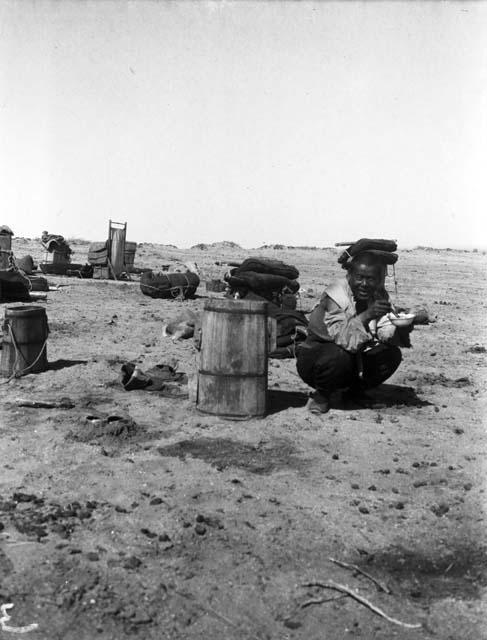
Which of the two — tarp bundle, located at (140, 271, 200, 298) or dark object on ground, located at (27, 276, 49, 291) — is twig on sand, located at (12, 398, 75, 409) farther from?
dark object on ground, located at (27, 276, 49, 291)

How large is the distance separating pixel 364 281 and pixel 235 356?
4.10 ft

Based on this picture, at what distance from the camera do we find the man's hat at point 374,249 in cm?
577

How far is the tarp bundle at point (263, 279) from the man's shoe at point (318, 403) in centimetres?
377

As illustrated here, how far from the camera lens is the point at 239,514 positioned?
152 inches

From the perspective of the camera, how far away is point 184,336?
375 inches

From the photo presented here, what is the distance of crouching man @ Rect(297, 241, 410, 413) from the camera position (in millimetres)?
5660

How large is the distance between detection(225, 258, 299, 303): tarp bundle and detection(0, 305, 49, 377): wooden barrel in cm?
337

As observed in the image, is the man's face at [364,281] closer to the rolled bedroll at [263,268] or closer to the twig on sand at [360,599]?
the twig on sand at [360,599]

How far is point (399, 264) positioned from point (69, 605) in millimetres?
27310

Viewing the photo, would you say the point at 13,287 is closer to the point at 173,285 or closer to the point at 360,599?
the point at 173,285

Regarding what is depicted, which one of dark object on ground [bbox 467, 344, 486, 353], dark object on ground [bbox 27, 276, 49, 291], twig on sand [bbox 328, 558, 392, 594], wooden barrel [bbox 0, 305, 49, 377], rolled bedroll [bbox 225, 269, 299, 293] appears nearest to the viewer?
twig on sand [bbox 328, 558, 392, 594]

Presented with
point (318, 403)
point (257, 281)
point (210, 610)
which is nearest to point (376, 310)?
point (318, 403)

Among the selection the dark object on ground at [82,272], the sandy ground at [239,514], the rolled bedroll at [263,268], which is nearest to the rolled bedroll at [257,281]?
the rolled bedroll at [263,268]

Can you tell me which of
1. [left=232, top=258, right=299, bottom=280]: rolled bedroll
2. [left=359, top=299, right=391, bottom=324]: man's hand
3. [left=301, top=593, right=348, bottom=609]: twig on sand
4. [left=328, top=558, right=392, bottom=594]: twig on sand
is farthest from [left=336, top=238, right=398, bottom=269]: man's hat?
[left=232, top=258, right=299, bottom=280]: rolled bedroll
